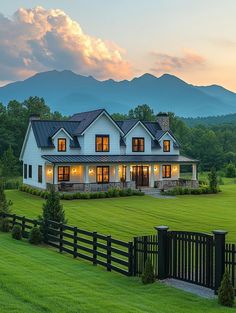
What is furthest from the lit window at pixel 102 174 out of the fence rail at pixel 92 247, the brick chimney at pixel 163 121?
the fence rail at pixel 92 247

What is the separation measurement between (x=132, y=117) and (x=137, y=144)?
52752 mm

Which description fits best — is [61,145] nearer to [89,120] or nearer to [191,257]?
[89,120]

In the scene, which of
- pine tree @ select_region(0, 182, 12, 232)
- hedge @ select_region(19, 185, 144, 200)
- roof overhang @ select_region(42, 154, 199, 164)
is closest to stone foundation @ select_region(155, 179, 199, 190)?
roof overhang @ select_region(42, 154, 199, 164)

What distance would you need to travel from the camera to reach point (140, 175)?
50.5 metres

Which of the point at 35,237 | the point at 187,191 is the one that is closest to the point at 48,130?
the point at 187,191

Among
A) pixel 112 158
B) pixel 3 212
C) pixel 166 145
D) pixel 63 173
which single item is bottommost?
pixel 3 212

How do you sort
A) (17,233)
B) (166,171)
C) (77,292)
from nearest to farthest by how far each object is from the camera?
(77,292)
(17,233)
(166,171)

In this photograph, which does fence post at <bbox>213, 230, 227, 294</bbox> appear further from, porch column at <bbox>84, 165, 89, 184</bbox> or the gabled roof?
the gabled roof

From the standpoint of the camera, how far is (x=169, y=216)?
102 ft

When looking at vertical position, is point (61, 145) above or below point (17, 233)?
above

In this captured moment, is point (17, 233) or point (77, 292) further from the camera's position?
point (17, 233)

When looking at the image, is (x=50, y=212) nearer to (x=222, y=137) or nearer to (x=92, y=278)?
(x=92, y=278)

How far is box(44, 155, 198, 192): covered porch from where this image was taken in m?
45.5

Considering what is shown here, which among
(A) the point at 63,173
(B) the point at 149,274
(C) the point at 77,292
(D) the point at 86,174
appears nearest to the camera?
(C) the point at 77,292
